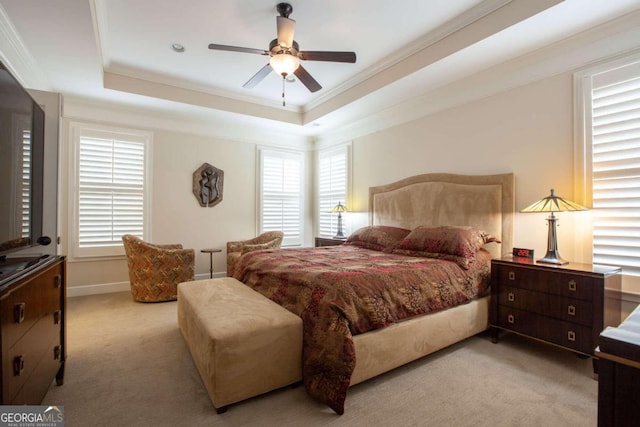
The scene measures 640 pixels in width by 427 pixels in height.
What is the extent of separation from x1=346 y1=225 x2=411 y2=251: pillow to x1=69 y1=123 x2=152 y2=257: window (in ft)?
10.5

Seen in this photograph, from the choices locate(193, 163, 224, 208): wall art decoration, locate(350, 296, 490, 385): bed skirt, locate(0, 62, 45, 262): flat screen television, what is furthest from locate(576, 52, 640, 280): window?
locate(193, 163, 224, 208): wall art decoration

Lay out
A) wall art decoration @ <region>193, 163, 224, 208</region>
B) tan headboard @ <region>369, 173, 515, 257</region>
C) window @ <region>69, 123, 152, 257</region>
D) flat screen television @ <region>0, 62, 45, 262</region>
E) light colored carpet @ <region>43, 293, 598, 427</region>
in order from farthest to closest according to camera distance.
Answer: wall art decoration @ <region>193, 163, 224, 208</region> → window @ <region>69, 123, 152, 257</region> → tan headboard @ <region>369, 173, 515, 257</region> → light colored carpet @ <region>43, 293, 598, 427</region> → flat screen television @ <region>0, 62, 45, 262</region>

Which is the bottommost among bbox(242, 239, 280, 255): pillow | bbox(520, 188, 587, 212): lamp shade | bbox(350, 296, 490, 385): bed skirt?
bbox(350, 296, 490, 385): bed skirt

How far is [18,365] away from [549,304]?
324 centimetres

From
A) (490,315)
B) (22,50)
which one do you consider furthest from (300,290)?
(22,50)

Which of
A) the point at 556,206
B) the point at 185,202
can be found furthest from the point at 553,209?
the point at 185,202

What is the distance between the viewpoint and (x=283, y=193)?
227 inches

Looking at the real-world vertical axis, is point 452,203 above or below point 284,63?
below

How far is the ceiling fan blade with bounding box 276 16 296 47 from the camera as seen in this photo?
7.84 feet

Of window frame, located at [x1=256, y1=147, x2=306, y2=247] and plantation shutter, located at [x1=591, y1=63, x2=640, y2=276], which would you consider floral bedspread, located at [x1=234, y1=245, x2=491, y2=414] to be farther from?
window frame, located at [x1=256, y1=147, x2=306, y2=247]

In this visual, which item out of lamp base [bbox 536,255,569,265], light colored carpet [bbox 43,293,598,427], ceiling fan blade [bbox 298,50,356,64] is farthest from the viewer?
ceiling fan blade [bbox 298,50,356,64]

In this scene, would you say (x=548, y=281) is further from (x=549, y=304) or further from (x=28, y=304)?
(x=28, y=304)

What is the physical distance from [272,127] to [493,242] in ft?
12.8

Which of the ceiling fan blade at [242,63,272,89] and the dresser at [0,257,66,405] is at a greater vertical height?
the ceiling fan blade at [242,63,272,89]
